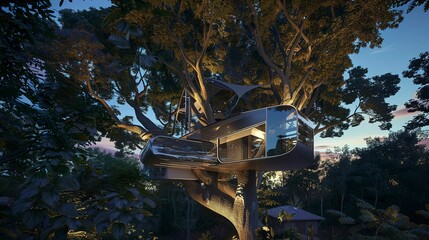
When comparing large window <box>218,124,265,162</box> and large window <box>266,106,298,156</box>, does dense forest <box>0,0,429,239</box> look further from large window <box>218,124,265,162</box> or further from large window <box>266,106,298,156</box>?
large window <box>266,106,298,156</box>

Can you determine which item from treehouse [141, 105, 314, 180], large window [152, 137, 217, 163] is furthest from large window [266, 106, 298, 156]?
large window [152, 137, 217, 163]

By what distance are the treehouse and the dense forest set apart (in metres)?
1.34

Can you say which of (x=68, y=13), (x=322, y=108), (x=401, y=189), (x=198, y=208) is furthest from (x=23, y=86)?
(x=401, y=189)

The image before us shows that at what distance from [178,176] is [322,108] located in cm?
915

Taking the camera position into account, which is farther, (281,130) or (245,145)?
(245,145)

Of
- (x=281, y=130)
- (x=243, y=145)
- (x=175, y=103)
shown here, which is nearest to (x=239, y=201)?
(x=243, y=145)

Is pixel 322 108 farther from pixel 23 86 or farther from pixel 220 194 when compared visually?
pixel 23 86

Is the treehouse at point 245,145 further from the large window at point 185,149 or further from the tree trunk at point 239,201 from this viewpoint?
the tree trunk at point 239,201

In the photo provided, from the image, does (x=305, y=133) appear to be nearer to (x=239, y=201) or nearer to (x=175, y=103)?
(x=239, y=201)

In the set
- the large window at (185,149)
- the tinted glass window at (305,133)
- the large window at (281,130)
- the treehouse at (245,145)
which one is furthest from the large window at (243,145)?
the tinted glass window at (305,133)

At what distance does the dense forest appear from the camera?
2.12 metres

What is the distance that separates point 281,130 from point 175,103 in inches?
321

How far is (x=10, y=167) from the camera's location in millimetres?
2975

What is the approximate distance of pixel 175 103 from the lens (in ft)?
47.5
